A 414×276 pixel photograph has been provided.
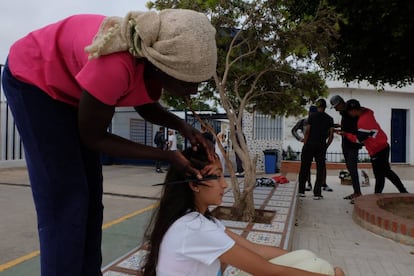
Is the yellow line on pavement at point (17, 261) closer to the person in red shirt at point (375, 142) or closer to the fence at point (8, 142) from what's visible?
the person in red shirt at point (375, 142)

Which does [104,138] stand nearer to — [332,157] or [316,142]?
[316,142]

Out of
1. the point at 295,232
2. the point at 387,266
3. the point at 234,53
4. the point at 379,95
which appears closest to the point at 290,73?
the point at 234,53

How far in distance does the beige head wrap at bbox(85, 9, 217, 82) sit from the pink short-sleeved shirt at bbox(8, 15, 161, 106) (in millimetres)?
47

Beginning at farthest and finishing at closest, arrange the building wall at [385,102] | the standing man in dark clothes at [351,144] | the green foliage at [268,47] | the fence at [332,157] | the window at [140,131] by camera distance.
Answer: the building wall at [385,102] → the window at [140,131] → the fence at [332,157] → the standing man in dark clothes at [351,144] → the green foliage at [268,47]

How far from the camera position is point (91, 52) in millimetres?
1256

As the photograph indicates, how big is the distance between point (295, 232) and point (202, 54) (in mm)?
3681

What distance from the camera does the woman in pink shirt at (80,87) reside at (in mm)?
1266

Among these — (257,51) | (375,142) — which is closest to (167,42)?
(257,51)

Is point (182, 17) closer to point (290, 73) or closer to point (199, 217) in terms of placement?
point (199, 217)

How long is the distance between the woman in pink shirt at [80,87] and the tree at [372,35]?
3127 millimetres

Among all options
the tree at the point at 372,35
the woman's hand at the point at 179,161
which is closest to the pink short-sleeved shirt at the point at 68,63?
the woman's hand at the point at 179,161

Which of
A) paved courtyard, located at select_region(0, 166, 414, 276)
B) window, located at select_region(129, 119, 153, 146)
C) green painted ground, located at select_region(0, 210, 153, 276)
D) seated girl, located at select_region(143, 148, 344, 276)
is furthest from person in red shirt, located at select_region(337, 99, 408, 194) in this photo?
window, located at select_region(129, 119, 153, 146)

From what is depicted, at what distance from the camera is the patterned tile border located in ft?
9.04

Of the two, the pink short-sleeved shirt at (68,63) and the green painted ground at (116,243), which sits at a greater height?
the pink short-sleeved shirt at (68,63)
